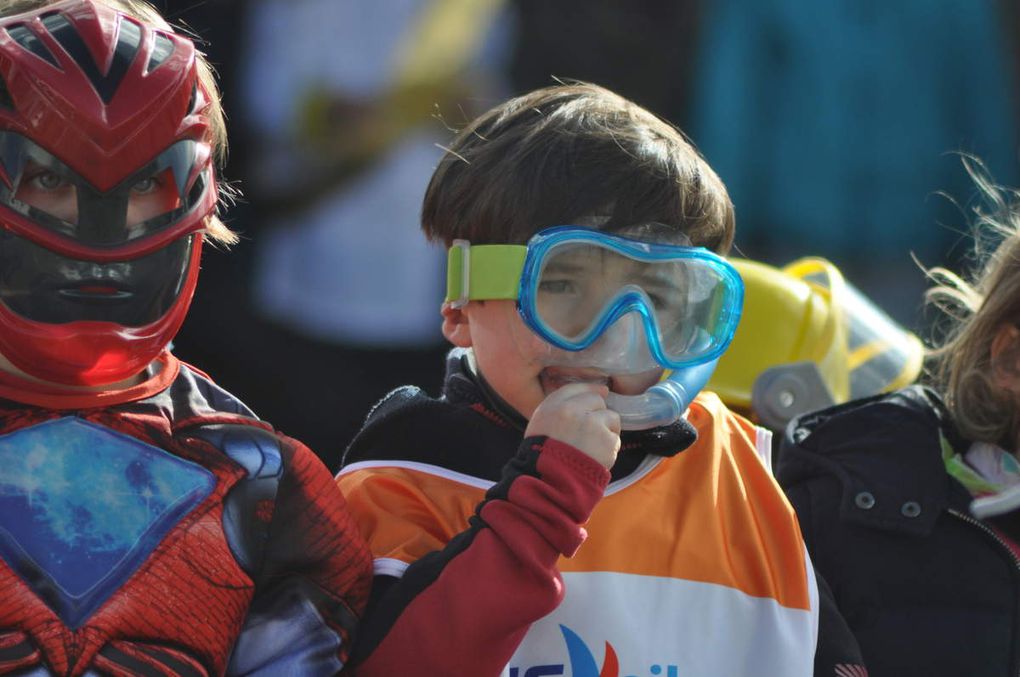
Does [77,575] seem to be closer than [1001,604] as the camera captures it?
Yes

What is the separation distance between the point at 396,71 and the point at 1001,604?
4268mm

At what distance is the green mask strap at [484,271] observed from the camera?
2350mm

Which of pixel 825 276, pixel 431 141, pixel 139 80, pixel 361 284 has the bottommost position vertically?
pixel 361 284

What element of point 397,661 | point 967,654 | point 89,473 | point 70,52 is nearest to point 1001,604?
point 967,654

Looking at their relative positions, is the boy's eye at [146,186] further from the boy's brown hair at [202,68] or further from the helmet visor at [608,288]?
the helmet visor at [608,288]

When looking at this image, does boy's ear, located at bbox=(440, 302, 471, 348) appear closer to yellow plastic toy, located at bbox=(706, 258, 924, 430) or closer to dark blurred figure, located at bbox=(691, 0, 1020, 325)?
yellow plastic toy, located at bbox=(706, 258, 924, 430)

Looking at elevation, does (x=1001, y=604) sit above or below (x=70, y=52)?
below

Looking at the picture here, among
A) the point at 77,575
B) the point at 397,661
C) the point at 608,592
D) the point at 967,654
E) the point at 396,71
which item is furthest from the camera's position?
the point at 396,71

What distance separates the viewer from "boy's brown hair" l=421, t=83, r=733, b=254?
238 cm

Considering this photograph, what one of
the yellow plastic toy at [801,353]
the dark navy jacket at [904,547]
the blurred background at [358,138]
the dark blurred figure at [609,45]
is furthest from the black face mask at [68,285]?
the dark blurred figure at [609,45]

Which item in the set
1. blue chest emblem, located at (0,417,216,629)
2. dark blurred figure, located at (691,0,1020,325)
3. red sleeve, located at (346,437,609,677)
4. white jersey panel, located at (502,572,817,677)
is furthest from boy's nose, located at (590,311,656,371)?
dark blurred figure, located at (691,0,1020,325)

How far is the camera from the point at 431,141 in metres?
6.52

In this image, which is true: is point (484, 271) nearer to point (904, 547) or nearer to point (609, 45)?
point (904, 547)

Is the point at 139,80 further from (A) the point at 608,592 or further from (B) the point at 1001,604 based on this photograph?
(B) the point at 1001,604
